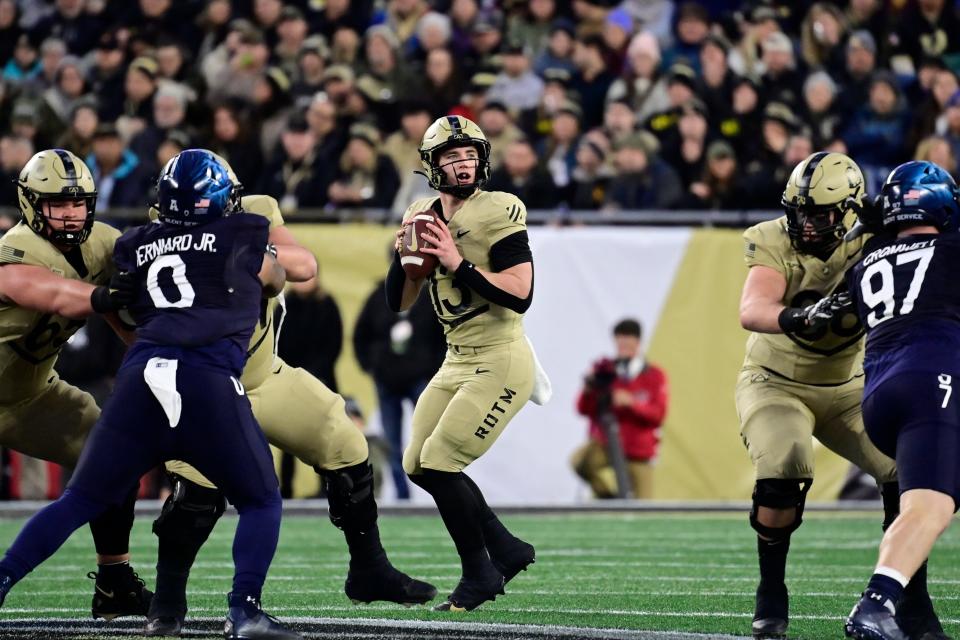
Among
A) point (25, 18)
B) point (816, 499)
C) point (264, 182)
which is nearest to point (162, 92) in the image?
point (264, 182)

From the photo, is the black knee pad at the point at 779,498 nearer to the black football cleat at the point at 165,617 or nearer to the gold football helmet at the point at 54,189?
the black football cleat at the point at 165,617

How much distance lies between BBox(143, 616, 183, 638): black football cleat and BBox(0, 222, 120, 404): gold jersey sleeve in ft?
3.77

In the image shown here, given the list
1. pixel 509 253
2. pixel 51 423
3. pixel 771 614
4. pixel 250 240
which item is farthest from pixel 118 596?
pixel 771 614

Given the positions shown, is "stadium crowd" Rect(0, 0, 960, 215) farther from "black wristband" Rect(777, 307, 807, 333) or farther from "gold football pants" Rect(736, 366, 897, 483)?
"black wristband" Rect(777, 307, 807, 333)

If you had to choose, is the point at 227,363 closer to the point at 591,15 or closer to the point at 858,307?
the point at 858,307

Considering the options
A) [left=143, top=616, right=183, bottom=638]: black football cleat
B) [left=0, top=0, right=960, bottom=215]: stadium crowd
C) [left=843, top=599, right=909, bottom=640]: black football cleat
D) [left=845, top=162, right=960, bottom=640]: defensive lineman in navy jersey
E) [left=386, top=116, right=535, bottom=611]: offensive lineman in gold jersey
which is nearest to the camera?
[left=843, top=599, right=909, bottom=640]: black football cleat

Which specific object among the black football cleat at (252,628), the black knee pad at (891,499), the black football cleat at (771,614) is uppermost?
the black knee pad at (891,499)

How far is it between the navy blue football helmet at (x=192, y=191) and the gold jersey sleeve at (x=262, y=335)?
648 millimetres

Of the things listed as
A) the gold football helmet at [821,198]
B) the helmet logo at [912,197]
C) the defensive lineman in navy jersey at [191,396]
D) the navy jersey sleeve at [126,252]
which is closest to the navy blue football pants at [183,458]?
the defensive lineman in navy jersey at [191,396]

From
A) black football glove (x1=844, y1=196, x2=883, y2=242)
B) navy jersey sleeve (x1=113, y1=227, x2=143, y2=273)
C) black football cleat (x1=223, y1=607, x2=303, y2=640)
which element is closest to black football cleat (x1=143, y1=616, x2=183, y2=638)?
Answer: black football cleat (x1=223, y1=607, x2=303, y2=640)

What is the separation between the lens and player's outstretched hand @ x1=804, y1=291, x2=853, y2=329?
18.1 ft

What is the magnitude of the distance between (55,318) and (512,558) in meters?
2.01

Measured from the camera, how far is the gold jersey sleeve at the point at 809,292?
19.9ft

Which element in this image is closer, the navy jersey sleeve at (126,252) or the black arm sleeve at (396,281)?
the navy jersey sleeve at (126,252)
